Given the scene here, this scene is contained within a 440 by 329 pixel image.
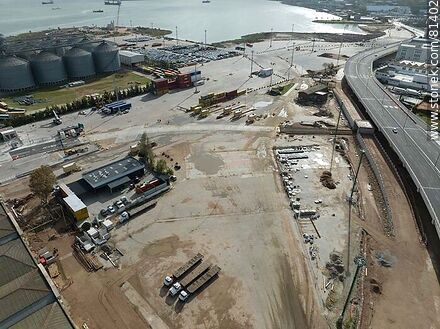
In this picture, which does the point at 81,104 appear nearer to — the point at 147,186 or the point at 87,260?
the point at 147,186

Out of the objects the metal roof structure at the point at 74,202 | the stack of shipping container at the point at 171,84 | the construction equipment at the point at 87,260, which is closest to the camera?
the construction equipment at the point at 87,260

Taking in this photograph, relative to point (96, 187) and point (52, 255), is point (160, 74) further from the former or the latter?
point (52, 255)

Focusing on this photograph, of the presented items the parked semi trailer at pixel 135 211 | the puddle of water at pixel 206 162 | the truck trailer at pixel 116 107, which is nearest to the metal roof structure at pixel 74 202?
the parked semi trailer at pixel 135 211

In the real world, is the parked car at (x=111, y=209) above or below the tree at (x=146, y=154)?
below

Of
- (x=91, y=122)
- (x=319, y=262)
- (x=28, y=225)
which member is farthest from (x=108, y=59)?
(x=319, y=262)

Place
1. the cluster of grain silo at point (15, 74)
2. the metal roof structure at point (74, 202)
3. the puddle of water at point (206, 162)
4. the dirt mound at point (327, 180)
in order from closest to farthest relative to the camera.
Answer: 1. the metal roof structure at point (74, 202)
2. the dirt mound at point (327, 180)
3. the puddle of water at point (206, 162)
4. the cluster of grain silo at point (15, 74)

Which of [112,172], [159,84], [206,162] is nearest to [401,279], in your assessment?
[206,162]

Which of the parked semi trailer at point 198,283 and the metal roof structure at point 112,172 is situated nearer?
the parked semi trailer at point 198,283

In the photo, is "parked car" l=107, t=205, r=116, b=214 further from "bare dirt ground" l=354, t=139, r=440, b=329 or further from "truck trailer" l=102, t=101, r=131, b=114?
"truck trailer" l=102, t=101, r=131, b=114

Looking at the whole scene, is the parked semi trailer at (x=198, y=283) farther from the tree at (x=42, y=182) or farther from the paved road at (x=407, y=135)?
the paved road at (x=407, y=135)
